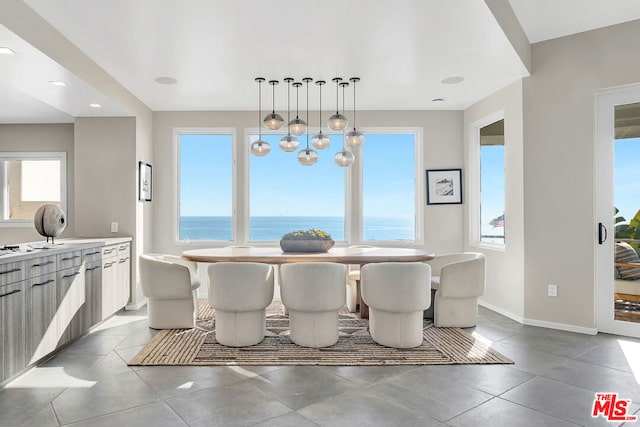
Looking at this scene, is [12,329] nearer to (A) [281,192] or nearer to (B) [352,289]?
(B) [352,289]

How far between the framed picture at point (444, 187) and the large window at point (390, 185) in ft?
0.85

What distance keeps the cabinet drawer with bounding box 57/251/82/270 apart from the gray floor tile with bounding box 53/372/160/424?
115 centimetres

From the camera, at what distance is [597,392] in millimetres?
2617

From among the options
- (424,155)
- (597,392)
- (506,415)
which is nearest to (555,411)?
(506,415)

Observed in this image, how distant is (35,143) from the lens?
5887mm

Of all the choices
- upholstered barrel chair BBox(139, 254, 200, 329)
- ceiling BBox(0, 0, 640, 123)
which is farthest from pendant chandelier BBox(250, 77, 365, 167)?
upholstered barrel chair BBox(139, 254, 200, 329)

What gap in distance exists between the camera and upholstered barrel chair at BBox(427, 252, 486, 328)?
4.10m

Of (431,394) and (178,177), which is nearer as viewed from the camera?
(431,394)

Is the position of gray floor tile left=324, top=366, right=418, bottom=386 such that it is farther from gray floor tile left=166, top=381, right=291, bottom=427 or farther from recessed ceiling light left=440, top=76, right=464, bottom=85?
recessed ceiling light left=440, top=76, right=464, bottom=85

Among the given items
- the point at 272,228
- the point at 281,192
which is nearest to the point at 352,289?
the point at 272,228

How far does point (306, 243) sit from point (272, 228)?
1.81 m

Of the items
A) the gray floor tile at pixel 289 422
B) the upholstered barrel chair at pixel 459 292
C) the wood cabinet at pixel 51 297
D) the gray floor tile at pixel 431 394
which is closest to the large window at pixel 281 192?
the wood cabinet at pixel 51 297

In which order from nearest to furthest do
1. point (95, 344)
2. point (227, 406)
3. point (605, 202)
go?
point (227, 406), point (95, 344), point (605, 202)

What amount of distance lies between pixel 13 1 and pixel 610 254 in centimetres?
527
